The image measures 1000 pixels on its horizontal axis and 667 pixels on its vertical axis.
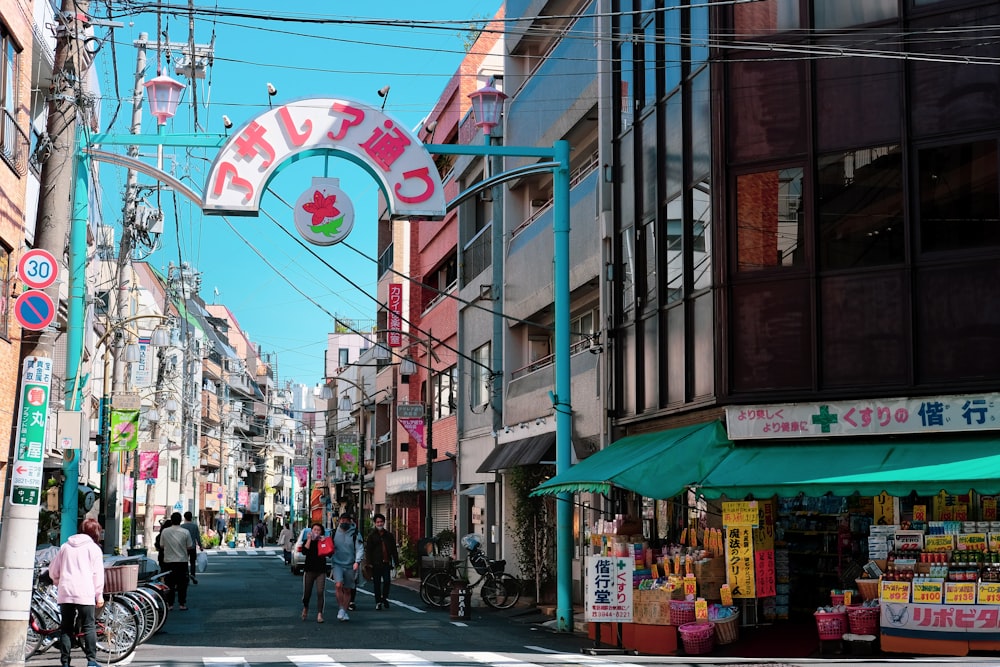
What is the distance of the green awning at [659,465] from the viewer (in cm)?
1769

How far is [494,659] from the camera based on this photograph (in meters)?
16.4

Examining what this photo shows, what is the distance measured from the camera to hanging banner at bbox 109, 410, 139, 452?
120ft

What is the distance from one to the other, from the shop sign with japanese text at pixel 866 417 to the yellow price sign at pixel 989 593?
2.05 metres

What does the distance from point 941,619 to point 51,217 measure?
39.2ft

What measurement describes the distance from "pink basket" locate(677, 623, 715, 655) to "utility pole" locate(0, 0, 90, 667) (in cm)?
850

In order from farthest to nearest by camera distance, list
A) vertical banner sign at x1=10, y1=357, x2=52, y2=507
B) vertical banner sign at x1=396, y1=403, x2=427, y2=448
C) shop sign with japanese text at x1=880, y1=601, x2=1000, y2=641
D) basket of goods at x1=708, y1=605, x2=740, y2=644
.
Result: vertical banner sign at x1=396, y1=403, x2=427, y2=448 < basket of goods at x1=708, y1=605, x2=740, y2=644 < shop sign with japanese text at x1=880, y1=601, x2=1000, y2=641 < vertical banner sign at x1=10, y1=357, x2=52, y2=507

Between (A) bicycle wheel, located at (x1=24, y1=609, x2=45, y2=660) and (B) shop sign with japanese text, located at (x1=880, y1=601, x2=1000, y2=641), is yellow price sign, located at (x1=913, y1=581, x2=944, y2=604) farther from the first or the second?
(A) bicycle wheel, located at (x1=24, y1=609, x2=45, y2=660)

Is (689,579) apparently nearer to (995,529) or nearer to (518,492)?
(995,529)

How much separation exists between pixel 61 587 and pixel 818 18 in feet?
42.2

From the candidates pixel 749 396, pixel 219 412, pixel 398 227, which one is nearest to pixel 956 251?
pixel 749 396

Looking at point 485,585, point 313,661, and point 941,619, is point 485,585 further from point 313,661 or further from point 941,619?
point 941,619

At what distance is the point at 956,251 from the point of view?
17.1 metres

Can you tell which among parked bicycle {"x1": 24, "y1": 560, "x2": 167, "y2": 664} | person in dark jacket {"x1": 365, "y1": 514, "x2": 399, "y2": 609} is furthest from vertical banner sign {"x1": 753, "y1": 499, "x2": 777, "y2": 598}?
person in dark jacket {"x1": 365, "y1": 514, "x2": 399, "y2": 609}

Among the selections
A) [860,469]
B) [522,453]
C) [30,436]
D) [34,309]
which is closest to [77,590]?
[30,436]
